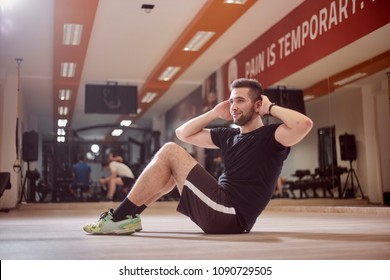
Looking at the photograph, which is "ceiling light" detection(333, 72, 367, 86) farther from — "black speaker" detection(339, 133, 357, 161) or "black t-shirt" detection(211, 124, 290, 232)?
"black t-shirt" detection(211, 124, 290, 232)

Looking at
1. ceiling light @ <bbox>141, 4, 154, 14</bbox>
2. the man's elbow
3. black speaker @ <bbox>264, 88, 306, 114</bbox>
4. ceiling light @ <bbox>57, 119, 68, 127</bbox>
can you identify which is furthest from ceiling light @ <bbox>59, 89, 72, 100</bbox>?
the man's elbow

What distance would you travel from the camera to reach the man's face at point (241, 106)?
98.8 inches

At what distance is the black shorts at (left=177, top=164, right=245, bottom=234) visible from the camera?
2520mm

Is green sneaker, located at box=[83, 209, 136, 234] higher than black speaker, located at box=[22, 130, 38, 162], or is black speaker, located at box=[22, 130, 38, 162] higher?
black speaker, located at box=[22, 130, 38, 162]

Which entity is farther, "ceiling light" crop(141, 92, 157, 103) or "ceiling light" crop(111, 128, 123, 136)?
"ceiling light" crop(111, 128, 123, 136)

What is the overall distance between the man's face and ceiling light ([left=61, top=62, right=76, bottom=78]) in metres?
6.60

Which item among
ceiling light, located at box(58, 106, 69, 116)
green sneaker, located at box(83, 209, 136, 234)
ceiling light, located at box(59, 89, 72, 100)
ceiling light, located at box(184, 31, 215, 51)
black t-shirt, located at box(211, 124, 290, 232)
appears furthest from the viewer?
ceiling light, located at box(58, 106, 69, 116)

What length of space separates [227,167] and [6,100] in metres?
7.97

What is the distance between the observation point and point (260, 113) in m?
2.54

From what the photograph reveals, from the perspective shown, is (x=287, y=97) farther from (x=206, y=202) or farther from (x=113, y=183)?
(x=206, y=202)

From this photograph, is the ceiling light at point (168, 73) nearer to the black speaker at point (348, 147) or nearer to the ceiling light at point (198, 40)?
the ceiling light at point (198, 40)

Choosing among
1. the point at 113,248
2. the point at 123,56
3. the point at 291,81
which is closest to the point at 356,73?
the point at 291,81
